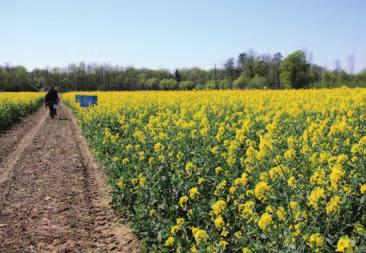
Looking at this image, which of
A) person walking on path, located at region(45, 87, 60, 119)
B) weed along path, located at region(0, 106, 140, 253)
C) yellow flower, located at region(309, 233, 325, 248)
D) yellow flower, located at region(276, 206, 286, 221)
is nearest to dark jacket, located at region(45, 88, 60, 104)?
person walking on path, located at region(45, 87, 60, 119)

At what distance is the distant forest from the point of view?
71.9 meters

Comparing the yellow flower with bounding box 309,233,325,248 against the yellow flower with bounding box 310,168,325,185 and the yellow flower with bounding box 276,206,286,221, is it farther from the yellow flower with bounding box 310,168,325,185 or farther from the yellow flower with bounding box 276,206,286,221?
the yellow flower with bounding box 310,168,325,185

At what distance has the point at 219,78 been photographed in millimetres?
97750

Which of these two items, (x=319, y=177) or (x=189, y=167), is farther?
(x=189, y=167)

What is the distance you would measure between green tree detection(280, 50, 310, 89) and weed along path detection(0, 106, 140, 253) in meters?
65.3

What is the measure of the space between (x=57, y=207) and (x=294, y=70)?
71.4 m

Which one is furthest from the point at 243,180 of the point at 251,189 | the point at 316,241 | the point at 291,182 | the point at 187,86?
the point at 187,86

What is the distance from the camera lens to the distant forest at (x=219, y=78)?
2832 inches

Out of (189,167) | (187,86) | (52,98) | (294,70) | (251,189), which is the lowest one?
(251,189)

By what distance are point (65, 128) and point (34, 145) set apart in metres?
5.35

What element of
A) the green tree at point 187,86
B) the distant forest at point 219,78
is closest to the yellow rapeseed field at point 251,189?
the distant forest at point 219,78

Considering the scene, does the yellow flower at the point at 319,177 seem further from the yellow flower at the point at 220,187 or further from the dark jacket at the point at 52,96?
the dark jacket at the point at 52,96

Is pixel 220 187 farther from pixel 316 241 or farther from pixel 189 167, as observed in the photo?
pixel 316 241

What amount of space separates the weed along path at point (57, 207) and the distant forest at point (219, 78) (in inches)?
1664
